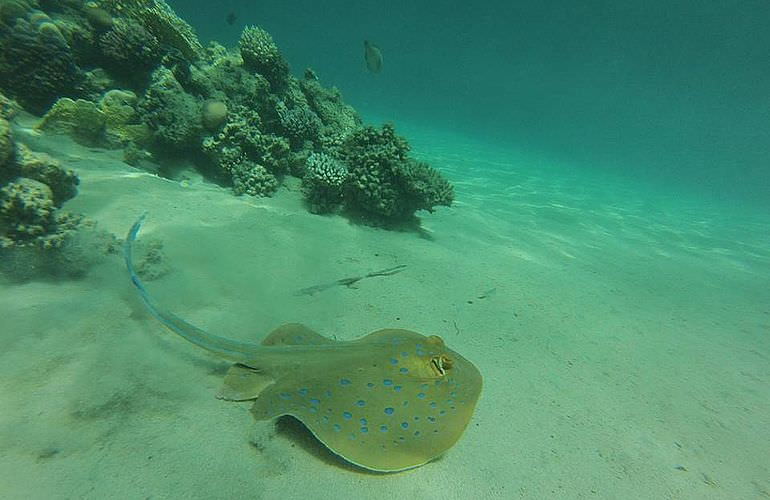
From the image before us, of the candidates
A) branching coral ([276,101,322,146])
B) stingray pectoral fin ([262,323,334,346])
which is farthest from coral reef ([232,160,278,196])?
stingray pectoral fin ([262,323,334,346])

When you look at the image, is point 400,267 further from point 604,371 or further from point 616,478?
point 616,478

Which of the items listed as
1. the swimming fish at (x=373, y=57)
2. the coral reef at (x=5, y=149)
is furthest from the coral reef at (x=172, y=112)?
the swimming fish at (x=373, y=57)

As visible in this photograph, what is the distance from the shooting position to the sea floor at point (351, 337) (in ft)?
7.28

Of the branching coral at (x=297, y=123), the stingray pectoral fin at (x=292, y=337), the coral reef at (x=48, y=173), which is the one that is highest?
the branching coral at (x=297, y=123)

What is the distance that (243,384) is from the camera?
8.61 ft

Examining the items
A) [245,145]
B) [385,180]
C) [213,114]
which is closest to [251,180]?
[245,145]

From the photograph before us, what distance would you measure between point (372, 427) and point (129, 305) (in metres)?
2.75

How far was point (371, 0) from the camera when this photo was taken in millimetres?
63531

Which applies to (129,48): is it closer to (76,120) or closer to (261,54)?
(76,120)

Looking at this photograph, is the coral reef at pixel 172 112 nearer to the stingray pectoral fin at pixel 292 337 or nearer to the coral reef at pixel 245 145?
the coral reef at pixel 245 145

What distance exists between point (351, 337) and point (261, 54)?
23.5ft

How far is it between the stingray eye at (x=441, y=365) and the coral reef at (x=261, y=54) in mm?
7863

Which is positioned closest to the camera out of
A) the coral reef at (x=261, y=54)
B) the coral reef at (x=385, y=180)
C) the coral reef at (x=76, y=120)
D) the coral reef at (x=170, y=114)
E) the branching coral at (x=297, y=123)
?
the coral reef at (x=76, y=120)

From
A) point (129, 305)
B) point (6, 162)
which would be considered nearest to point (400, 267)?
point (129, 305)
